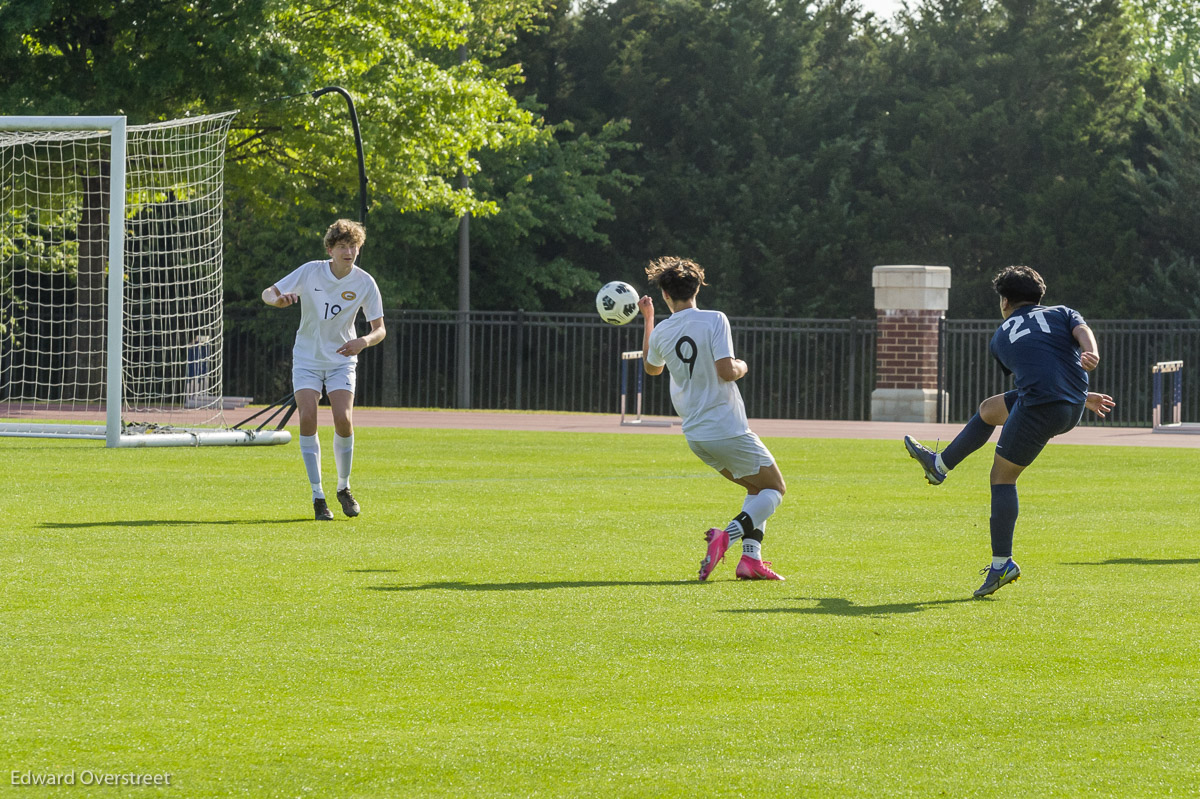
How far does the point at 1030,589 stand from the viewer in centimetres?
755

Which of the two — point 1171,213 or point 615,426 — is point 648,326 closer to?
point 615,426

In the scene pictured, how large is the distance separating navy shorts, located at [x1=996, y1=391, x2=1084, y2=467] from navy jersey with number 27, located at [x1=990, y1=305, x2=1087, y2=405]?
41mm

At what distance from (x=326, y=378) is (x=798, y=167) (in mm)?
31450

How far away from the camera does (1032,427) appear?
24.5ft

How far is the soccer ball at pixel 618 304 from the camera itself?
1016cm

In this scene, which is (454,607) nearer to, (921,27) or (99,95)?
(99,95)

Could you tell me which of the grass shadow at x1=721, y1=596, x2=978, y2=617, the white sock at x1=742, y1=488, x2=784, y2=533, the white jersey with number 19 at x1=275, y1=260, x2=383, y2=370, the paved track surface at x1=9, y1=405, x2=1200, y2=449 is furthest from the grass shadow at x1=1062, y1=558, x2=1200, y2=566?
the paved track surface at x1=9, y1=405, x2=1200, y2=449

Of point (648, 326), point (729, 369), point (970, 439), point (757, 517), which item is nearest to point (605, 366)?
point (648, 326)

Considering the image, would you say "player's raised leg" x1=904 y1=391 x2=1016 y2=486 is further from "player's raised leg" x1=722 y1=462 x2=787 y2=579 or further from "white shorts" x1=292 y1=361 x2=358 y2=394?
"white shorts" x1=292 y1=361 x2=358 y2=394

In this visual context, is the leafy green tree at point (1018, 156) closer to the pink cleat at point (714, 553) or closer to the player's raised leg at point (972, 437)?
the player's raised leg at point (972, 437)

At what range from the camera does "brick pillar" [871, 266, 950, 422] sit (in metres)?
26.3

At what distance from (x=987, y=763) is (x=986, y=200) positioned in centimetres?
3901

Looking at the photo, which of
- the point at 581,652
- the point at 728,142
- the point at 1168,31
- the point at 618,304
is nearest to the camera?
the point at 581,652

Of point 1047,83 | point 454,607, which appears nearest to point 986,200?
point 1047,83
